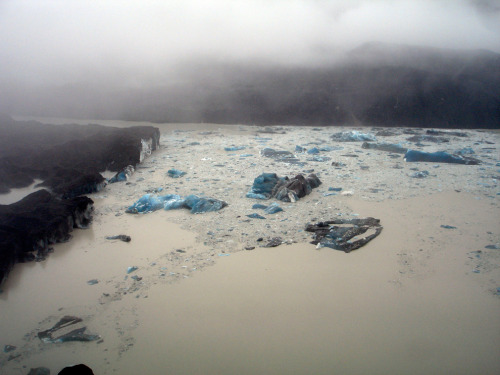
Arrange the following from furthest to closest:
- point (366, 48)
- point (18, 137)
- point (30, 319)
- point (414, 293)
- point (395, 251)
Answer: point (366, 48) < point (18, 137) < point (395, 251) < point (414, 293) < point (30, 319)

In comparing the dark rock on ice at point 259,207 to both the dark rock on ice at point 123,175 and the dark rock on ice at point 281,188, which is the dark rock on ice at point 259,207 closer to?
the dark rock on ice at point 281,188

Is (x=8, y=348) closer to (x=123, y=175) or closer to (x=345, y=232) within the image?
(x=345, y=232)

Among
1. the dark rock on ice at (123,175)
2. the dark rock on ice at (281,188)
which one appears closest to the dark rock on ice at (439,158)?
the dark rock on ice at (281,188)

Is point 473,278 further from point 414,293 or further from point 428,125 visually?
point 428,125

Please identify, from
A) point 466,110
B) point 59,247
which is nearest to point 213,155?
point 59,247

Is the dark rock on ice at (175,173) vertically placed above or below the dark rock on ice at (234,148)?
below

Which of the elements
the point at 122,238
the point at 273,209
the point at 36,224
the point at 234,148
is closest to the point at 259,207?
the point at 273,209
